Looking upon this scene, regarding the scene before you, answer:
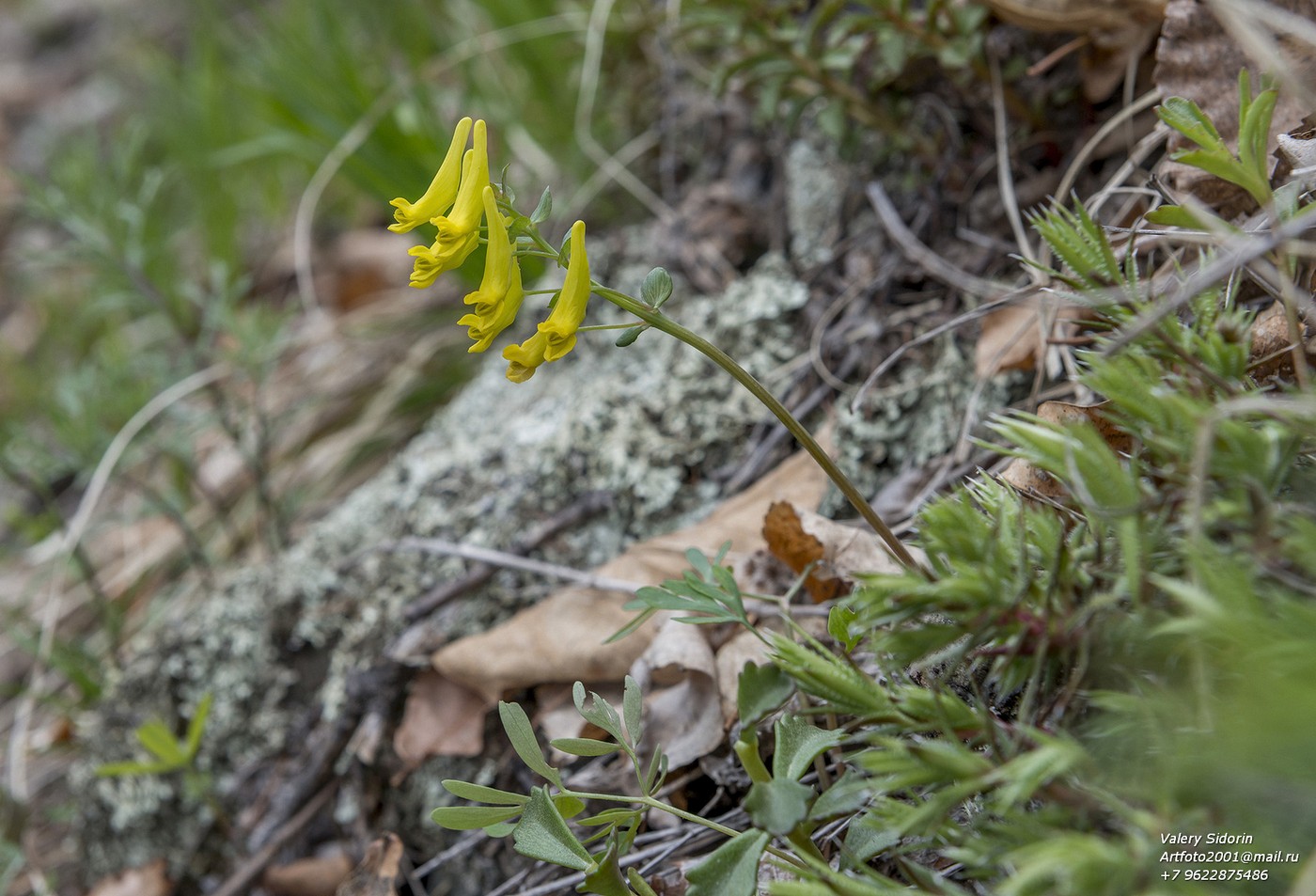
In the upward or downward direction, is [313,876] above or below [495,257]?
below

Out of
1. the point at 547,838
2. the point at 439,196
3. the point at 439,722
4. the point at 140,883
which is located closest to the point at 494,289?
the point at 439,196

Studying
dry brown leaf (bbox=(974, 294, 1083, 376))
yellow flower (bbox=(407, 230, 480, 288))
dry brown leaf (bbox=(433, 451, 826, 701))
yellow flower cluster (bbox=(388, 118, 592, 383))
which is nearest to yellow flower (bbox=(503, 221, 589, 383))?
yellow flower cluster (bbox=(388, 118, 592, 383))

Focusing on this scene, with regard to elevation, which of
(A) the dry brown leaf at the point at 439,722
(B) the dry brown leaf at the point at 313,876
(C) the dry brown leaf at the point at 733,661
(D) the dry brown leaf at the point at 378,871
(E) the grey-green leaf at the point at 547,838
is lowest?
(B) the dry brown leaf at the point at 313,876

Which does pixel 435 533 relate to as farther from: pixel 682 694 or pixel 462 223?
pixel 462 223

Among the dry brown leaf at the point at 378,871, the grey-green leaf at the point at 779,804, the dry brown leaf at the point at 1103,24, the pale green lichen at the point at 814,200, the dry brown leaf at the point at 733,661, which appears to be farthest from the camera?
the pale green lichen at the point at 814,200

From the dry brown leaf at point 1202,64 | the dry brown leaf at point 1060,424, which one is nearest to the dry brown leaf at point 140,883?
the dry brown leaf at point 1060,424

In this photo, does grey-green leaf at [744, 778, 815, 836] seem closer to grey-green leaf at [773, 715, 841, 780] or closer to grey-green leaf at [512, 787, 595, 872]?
grey-green leaf at [773, 715, 841, 780]

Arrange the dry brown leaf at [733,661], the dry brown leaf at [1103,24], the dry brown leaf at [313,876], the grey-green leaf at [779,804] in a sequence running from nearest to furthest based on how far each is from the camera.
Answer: the grey-green leaf at [779,804], the dry brown leaf at [733,661], the dry brown leaf at [1103,24], the dry brown leaf at [313,876]

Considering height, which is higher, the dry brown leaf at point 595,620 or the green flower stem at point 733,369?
the green flower stem at point 733,369

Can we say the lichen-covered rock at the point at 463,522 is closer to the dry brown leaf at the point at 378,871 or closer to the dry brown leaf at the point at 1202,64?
the dry brown leaf at the point at 378,871

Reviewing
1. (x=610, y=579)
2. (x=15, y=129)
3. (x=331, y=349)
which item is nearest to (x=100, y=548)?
(x=331, y=349)
